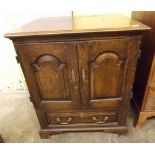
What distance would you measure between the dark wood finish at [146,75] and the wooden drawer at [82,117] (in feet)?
0.83

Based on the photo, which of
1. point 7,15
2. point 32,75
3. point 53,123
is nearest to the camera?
point 32,75

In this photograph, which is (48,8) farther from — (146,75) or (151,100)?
(151,100)

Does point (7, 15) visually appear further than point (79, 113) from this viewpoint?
Yes

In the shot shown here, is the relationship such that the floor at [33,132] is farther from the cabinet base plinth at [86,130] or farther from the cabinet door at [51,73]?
the cabinet door at [51,73]

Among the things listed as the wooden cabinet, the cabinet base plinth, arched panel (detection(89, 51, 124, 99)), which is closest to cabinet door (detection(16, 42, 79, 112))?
the wooden cabinet

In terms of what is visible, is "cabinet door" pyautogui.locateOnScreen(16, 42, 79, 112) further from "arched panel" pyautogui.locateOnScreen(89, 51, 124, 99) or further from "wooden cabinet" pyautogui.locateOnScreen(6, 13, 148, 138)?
"arched panel" pyautogui.locateOnScreen(89, 51, 124, 99)

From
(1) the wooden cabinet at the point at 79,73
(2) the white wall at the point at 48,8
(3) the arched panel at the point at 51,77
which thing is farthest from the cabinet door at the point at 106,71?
(2) the white wall at the point at 48,8

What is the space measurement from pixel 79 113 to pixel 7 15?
1079mm

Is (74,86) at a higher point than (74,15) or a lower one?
lower

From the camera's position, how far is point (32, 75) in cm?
105

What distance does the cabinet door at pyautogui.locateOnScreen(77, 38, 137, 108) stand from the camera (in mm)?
920
